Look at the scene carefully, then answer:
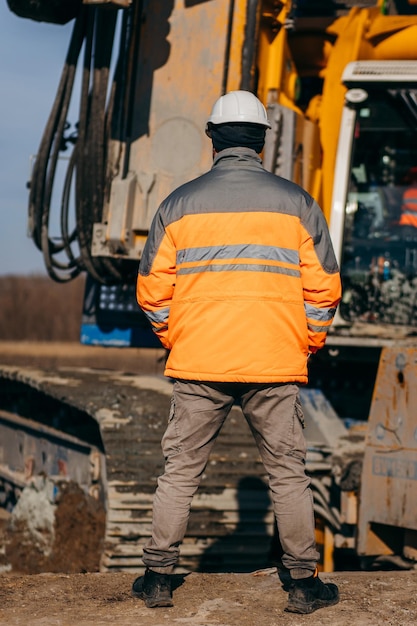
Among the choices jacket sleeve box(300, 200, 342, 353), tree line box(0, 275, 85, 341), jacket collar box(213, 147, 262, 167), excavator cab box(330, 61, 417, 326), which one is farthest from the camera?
tree line box(0, 275, 85, 341)

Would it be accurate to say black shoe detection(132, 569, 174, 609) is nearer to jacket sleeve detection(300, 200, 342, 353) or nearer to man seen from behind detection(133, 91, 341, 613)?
man seen from behind detection(133, 91, 341, 613)

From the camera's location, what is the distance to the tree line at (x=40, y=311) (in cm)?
4453

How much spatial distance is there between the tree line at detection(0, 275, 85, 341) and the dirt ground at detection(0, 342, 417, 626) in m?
38.2

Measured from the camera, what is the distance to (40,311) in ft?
157

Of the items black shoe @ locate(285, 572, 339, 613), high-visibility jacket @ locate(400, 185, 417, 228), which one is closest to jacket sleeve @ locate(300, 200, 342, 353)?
black shoe @ locate(285, 572, 339, 613)

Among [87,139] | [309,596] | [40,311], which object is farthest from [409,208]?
[40,311]

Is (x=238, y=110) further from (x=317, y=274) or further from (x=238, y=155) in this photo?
(x=317, y=274)

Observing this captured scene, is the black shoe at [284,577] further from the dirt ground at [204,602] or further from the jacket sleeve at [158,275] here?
the jacket sleeve at [158,275]

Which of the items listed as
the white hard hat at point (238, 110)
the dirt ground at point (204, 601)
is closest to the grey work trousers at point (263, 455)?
the dirt ground at point (204, 601)

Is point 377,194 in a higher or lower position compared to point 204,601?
higher

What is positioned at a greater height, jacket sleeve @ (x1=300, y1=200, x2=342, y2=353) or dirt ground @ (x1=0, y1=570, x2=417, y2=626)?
jacket sleeve @ (x1=300, y1=200, x2=342, y2=353)

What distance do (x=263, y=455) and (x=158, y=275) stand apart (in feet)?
2.32

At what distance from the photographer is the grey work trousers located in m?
3.88

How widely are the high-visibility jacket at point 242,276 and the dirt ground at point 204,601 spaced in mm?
777
